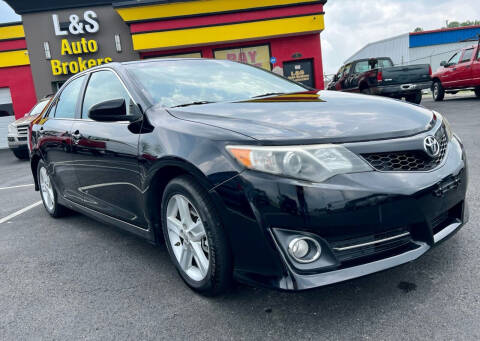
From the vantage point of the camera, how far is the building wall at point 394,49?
34000mm

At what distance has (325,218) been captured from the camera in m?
1.94

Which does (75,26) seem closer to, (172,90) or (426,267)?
(172,90)

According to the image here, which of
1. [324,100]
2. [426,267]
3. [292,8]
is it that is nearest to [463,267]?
[426,267]

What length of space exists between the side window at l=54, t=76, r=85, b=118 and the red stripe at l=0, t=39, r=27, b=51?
1645cm

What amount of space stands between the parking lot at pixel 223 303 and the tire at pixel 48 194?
118 cm

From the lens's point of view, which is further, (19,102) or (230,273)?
(19,102)

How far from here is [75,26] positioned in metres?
17.2

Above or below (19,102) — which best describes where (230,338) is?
below

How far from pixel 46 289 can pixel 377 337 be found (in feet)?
7.11

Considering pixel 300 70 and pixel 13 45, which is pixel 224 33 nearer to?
pixel 300 70

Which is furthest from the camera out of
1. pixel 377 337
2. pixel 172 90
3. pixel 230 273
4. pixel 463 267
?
pixel 172 90

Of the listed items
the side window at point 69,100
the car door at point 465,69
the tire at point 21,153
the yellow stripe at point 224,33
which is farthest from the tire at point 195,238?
the yellow stripe at point 224,33

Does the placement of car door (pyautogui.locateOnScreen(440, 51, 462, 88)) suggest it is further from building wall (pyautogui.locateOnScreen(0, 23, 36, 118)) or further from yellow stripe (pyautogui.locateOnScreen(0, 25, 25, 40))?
yellow stripe (pyautogui.locateOnScreen(0, 25, 25, 40))

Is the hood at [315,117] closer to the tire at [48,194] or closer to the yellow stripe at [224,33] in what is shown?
Answer: the tire at [48,194]
